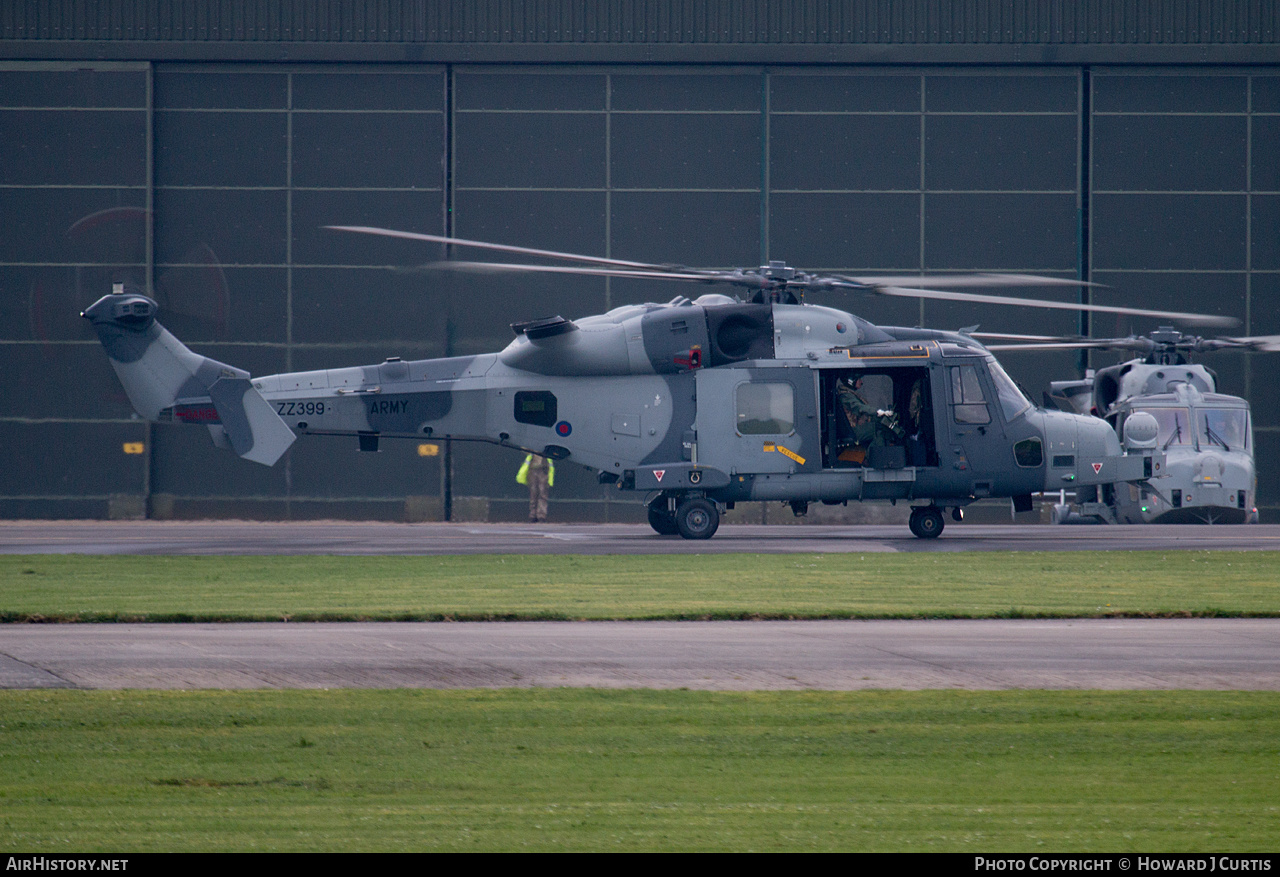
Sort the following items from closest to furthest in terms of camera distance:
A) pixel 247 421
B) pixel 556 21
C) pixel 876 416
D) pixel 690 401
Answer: pixel 247 421
pixel 690 401
pixel 876 416
pixel 556 21

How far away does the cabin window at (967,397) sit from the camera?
23.5m

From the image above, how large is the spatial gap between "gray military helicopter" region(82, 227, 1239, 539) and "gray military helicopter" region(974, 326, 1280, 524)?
158 inches

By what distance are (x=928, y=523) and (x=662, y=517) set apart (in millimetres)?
4777

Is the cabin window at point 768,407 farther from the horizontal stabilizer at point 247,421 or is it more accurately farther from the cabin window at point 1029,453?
the horizontal stabilizer at point 247,421

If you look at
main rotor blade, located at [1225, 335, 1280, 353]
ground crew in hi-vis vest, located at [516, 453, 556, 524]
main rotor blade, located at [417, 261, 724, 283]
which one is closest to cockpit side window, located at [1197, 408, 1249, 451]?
main rotor blade, located at [1225, 335, 1280, 353]

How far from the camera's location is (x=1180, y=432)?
92.8ft

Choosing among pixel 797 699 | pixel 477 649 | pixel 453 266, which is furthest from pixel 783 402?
pixel 797 699

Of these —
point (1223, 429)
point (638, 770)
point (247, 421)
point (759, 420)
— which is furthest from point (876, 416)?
point (638, 770)

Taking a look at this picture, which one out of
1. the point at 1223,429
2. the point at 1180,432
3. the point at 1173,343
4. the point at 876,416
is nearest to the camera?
the point at 876,416

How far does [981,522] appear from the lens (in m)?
35.8

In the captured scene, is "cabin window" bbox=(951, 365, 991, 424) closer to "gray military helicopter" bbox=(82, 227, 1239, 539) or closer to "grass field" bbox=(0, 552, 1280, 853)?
"gray military helicopter" bbox=(82, 227, 1239, 539)

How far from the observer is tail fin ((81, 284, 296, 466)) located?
23.0 meters

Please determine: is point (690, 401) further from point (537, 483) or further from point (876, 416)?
point (537, 483)

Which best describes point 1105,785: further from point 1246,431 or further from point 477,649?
point 1246,431
